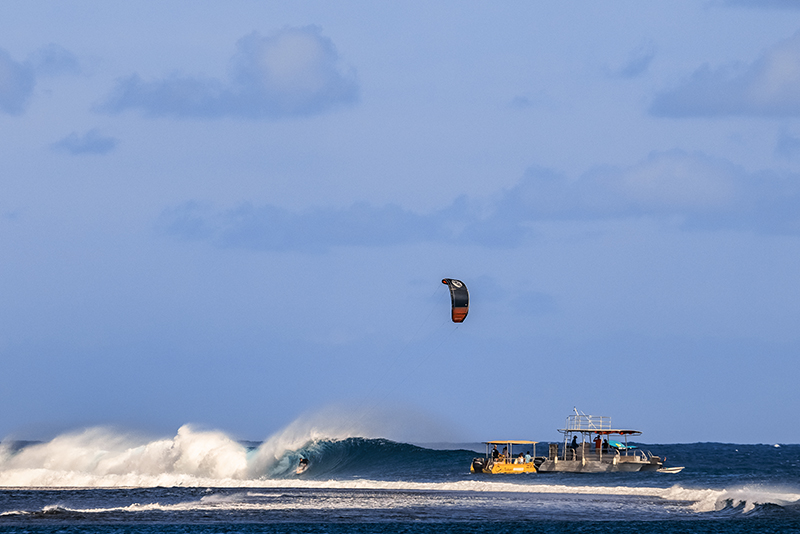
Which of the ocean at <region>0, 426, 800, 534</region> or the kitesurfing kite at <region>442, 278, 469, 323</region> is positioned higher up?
the kitesurfing kite at <region>442, 278, 469, 323</region>

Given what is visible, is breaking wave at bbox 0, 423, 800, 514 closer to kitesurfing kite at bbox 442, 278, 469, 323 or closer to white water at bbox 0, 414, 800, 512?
white water at bbox 0, 414, 800, 512

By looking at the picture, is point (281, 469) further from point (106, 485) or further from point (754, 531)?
point (754, 531)

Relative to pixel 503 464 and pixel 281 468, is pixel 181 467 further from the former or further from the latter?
pixel 503 464

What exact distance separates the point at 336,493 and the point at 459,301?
8.32 m

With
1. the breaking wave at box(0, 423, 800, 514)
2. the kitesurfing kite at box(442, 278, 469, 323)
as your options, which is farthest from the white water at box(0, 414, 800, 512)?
the kitesurfing kite at box(442, 278, 469, 323)

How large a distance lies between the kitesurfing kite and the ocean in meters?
6.16

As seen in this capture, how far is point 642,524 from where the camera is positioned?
83.4 feet

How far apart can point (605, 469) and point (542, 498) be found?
39.0 ft

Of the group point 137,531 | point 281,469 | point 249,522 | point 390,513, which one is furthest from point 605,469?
point 137,531

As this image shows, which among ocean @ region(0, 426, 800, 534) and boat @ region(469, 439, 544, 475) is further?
boat @ region(469, 439, 544, 475)

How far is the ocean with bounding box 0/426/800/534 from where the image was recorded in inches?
1008

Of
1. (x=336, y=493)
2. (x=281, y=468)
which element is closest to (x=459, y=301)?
(x=336, y=493)

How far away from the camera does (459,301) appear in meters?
37.7

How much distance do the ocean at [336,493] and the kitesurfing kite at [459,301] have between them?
616 centimetres
